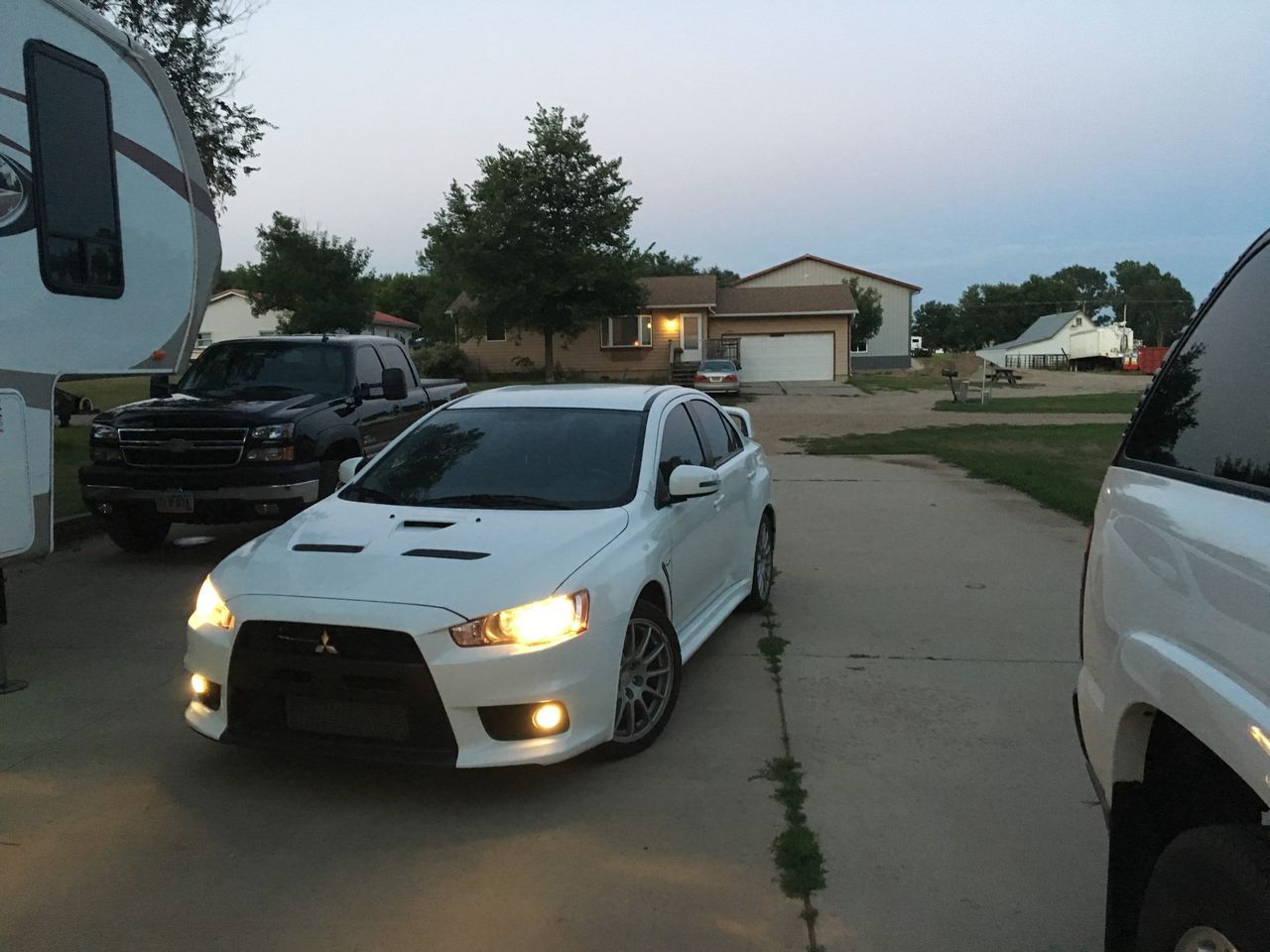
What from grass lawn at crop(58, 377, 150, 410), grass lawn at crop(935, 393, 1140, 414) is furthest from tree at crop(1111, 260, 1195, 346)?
grass lawn at crop(58, 377, 150, 410)

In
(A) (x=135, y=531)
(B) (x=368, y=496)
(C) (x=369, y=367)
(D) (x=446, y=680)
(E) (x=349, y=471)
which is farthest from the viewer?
(C) (x=369, y=367)

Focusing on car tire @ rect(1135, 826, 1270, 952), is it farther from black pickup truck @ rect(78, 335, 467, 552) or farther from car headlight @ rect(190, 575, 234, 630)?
black pickup truck @ rect(78, 335, 467, 552)

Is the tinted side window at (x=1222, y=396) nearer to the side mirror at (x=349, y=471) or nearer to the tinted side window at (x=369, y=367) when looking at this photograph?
the side mirror at (x=349, y=471)

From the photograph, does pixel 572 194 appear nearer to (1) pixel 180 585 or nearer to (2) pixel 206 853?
(1) pixel 180 585

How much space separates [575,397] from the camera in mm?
5891

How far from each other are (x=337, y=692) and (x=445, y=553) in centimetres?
70

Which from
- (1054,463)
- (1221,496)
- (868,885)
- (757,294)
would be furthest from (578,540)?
(757,294)

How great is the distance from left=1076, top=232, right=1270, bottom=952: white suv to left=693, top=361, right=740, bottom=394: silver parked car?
3201cm

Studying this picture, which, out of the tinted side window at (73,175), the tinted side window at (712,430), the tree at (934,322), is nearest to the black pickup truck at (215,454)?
the tinted side window at (73,175)

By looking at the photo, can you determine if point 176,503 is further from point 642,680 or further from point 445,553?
point 642,680

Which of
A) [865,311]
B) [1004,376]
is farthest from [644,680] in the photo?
[865,311]

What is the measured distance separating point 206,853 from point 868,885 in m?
2.30

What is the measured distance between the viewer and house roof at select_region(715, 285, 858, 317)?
43406mm

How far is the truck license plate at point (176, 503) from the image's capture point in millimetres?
7941
